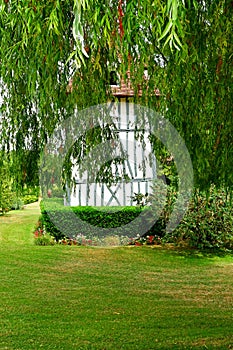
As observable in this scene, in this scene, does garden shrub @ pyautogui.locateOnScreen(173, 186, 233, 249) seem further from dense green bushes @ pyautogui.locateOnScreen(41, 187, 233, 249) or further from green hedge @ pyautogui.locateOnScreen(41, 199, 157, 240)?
green hedge @ pyautogui.locateOnScreen(41, 199, 157, 240)

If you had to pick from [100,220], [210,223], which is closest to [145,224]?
[100,220]

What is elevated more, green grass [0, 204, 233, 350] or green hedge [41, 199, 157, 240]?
green hedge [41, 199, 157, 240]

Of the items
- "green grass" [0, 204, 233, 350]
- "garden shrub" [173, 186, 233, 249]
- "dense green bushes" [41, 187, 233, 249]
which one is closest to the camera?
"green grass" [0, 204, 233, 350]

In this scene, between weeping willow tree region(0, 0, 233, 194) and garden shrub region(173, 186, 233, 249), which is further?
garden shrub region(173, 186, 233, 249)

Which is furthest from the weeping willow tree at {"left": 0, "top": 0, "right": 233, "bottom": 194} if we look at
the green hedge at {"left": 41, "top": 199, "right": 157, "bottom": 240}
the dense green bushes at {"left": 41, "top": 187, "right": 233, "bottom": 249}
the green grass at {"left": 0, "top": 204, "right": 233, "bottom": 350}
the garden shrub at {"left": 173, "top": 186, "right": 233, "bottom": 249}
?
the green hedge at {"left": 41, "top": 199, "right": 157, "bottom": 240}

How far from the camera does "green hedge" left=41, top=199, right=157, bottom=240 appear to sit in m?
11.6

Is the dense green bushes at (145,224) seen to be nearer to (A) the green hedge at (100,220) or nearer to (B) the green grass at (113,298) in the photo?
(A) the green hedge at (100,220)

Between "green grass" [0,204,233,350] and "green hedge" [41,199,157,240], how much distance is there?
0.42 m

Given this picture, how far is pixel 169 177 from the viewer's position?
11.8 m

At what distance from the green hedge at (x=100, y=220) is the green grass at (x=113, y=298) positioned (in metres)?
0.42

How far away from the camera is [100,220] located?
11.6 meters

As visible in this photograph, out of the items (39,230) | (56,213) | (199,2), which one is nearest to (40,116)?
(199,2)

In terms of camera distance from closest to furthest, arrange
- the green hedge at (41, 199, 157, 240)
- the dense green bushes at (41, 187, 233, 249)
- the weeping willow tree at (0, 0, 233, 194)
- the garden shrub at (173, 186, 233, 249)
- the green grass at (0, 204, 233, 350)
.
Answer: the weeping willow tree at (0, 0, 233, 194), the green grass at (0, 204, 233, 350), the garden shrub at (173, 186, 233, 249), the dense green bushes at (41, 187, 233, 249), the green hedge at (41, 199, 157, 240)

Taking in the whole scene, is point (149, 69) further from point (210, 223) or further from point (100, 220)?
point (100, 220)
